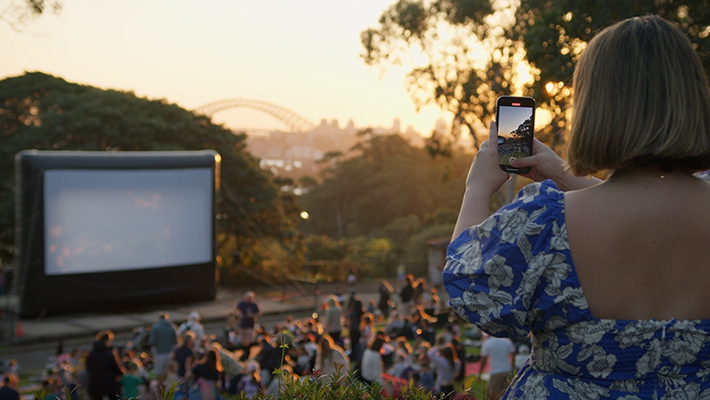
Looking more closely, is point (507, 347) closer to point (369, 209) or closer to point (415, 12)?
point (415, 12)

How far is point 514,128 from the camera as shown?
153 cm

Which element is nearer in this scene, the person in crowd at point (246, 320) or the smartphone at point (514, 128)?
the smartphone at point (514, 128)

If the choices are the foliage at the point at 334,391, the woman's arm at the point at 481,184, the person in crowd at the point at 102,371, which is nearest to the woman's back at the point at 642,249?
the woman's arm at the point at 481,184

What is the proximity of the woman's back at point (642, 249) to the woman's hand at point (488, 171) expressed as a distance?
0.23m

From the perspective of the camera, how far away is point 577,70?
1.27m

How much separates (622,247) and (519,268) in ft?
0.61

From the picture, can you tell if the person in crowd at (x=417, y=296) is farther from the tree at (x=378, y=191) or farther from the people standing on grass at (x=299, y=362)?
the tree at (x=378, y=191)

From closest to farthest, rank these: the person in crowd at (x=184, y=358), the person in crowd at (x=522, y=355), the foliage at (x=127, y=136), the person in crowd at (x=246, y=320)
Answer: the person in crowd at (x=184, y=358), the person in crowd at (x=522, y=355), the person in crowd at (x=246, y=320), the foliage at (x=127, y=136)

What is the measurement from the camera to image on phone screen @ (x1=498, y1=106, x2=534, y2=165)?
1457mm

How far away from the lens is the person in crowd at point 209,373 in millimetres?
7355

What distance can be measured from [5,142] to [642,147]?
73.3ft

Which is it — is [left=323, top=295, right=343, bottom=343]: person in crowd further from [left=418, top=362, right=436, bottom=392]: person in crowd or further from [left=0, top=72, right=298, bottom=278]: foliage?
[left=0, top=72, right=298, bottom=278]: foliage

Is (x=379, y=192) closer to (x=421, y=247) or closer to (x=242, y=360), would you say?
(x=421, y=247)

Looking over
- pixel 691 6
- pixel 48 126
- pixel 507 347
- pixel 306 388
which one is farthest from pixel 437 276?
pixel 306 388
